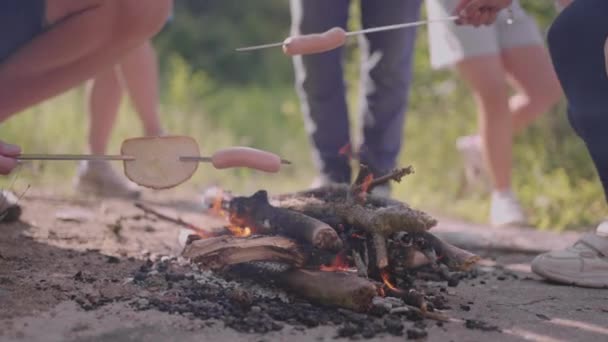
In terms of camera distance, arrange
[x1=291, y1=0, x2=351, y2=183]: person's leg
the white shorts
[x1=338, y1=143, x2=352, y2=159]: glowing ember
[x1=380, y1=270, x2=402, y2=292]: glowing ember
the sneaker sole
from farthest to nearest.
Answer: the white shorts < [x1=291, y1=0, x2=351, y2=183]: person's leg < [x1=338, y1=143, x2=352, y2=159]: glowing ember < the sneaker sole < [x1=380, y1=270, x2=402, y2=292]: glowing ember

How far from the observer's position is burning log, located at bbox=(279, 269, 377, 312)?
2205 millimetres

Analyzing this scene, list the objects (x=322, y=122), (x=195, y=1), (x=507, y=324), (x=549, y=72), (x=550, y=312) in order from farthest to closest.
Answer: (x=195, y=1) → (x=549, y=72) → (x=322, y=122) → (x=550, y=312) → (x=507, y=324)

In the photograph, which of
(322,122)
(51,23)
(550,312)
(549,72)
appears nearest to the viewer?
(550,312)

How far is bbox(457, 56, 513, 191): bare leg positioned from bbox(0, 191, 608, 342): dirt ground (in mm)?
810

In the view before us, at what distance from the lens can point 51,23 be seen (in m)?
2.71

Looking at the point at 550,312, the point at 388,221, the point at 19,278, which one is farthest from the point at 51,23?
the point at 550,312

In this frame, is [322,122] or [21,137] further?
[21,137]

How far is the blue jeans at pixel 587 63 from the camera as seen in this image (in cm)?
259

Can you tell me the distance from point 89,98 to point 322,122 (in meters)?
1.32

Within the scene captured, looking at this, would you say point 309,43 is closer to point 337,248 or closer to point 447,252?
point 337,248

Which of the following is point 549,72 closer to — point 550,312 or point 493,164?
point 493,164

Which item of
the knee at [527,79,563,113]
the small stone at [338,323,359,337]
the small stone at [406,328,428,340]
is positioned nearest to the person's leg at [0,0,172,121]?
the small stone at [338,323,359,337]

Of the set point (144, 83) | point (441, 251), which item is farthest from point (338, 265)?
point (144, 83)

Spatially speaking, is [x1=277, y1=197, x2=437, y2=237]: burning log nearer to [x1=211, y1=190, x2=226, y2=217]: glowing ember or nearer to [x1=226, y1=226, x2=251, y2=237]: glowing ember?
[x1=226, y1=226, x2=251, y2=237]: glowing ember
